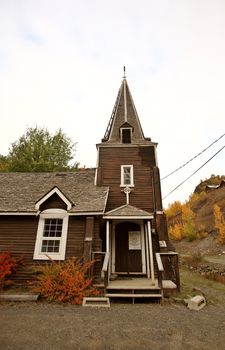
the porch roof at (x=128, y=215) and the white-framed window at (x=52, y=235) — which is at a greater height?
the porch roof at (x=128, y=215)

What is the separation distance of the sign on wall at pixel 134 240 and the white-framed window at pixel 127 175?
10.5 feet

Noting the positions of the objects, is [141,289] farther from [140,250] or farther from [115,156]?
[115,156]

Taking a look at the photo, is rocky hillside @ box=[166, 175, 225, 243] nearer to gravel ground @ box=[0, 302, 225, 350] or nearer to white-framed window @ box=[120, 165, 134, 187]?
white-framed window @ box=[120, 165, 134, 187]

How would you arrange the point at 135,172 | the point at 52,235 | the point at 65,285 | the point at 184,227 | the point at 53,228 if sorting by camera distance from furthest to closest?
the point at 184,227
the point at 135,172
the point at 53,228
the point at 52,235
the point at 65,285

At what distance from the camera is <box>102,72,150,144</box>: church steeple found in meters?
16.6

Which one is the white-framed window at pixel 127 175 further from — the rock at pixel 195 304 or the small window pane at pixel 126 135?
the rock at pixel 195 304

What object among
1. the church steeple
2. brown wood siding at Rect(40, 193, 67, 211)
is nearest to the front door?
brown wood siding at Rect(40, 193, 67, 211)

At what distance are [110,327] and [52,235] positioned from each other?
21.0ft

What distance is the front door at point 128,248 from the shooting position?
38.8 feet

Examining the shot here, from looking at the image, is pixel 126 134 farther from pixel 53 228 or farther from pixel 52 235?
pixel 52 235

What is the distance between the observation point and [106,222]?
11562 mm

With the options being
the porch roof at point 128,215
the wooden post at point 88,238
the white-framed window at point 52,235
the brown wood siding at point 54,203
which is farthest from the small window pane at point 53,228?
the porch roof at point 128,215

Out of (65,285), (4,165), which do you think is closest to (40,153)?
(4,165)

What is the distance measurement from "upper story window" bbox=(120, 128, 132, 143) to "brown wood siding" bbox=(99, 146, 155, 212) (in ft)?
4.08
